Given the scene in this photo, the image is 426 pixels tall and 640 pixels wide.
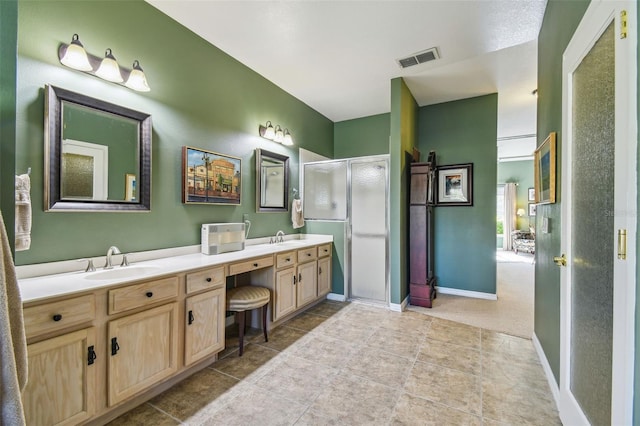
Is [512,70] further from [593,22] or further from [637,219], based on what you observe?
[637,219]

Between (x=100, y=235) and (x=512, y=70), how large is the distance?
450 centimetres

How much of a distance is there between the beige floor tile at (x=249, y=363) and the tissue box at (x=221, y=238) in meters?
0.94

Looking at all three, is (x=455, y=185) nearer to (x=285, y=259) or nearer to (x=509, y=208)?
(x=285, y=259)

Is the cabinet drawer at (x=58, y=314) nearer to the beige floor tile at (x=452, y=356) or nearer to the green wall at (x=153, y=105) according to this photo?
the green wall at (x=153, y=105)

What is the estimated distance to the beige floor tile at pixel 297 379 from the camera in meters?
1.83

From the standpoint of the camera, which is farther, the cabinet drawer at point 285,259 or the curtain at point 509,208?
the curtain at point 509,208

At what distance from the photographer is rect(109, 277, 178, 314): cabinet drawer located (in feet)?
4.95

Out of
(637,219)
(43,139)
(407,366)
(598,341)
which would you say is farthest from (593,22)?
(43,139)

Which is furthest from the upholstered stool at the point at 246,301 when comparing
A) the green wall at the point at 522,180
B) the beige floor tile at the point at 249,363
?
the green wall at the point at 522,180

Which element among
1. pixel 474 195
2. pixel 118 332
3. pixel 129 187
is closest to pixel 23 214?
pixel 129 187

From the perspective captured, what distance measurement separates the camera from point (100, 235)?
6.08 feet

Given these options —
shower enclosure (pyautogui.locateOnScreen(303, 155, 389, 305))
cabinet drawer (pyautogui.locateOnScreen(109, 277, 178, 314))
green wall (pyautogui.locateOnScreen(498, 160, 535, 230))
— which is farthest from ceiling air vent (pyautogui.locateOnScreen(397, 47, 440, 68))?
green wall (pyautogui.locateOnScreen(498, 160, 535, 230))

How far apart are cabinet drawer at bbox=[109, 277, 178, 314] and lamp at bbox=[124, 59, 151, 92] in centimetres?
144

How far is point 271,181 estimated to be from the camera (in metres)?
3.40
